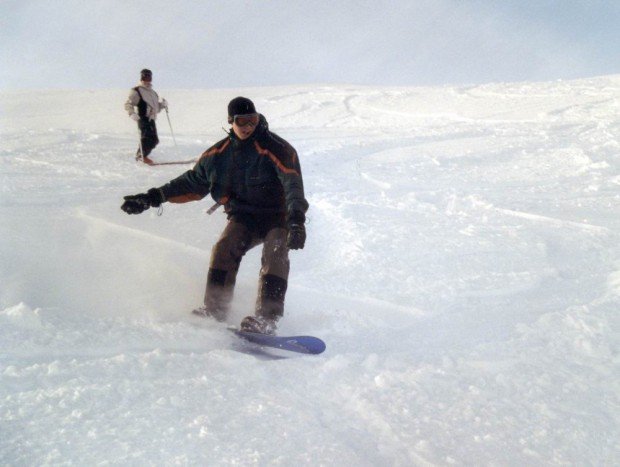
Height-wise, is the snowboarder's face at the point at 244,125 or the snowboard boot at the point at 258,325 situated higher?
the snowboarder's face at the point at 244,125

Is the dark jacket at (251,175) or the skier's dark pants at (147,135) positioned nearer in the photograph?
the dark jacket at (251,175)

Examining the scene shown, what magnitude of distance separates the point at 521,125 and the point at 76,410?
12.3 metres

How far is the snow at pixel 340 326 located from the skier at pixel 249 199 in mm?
270

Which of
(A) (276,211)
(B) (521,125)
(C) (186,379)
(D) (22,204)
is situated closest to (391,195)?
(A) (276,211)

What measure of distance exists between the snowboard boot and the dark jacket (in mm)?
766

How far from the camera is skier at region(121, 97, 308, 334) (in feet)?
10.6

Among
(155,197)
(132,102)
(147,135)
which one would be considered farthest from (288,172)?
(132,102)

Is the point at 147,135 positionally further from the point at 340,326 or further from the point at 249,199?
the point at 340,326

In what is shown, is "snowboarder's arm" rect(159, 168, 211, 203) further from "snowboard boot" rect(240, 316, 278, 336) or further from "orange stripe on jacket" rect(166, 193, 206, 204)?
"snowboard boot" rect(240, 316, 278, 336)

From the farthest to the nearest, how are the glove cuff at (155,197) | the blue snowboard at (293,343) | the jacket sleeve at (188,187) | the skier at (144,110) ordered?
1. the skier at (144,110)
2. the jacket sleeve at (188,187)
3. the glove cuff at (155,197)
4. the blue snowboard at (293,343)

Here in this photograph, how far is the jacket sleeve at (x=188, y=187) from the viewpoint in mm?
3646

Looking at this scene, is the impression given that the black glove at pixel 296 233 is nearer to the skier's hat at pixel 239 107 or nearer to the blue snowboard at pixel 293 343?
the blue snowboard at pixel 293 343

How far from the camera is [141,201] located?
3.45 metres

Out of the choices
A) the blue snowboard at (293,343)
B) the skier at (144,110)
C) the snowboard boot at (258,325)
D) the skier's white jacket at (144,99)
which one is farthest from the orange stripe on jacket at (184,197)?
the skier's white jacket at (144,99)
